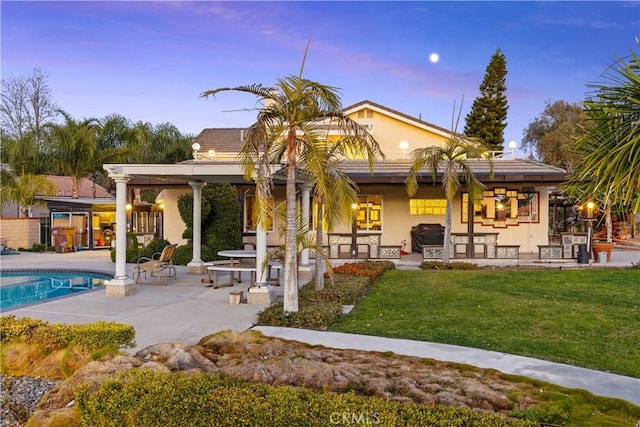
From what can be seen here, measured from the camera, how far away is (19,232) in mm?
20828

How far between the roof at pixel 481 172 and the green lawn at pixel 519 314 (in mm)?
4035

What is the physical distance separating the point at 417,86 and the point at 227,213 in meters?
11.8

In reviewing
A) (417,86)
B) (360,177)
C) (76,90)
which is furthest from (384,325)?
(76,90)

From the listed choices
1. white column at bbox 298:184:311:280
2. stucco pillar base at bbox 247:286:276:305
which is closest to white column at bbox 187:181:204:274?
white column at bbox 298:184:311:280

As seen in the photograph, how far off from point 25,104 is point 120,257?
2994 centimetres

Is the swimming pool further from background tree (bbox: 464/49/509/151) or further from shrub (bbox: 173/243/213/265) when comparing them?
background tree (bbox: 464/49/509/151)

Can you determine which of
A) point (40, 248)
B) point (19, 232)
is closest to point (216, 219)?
point (40, 248)

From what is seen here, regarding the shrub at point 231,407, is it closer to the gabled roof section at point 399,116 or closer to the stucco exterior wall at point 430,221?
the stucco exterior wall at point 430,221

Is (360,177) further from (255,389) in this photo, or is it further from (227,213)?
(255,389)

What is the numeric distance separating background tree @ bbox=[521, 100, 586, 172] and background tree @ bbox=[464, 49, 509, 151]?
3.41 metres

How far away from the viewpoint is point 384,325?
7.32m

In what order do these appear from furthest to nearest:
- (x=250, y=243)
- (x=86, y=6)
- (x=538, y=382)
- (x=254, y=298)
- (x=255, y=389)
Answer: (x=250, y=243)
(x=86, y=6)
(x=254, y=298)
(x=538, y=382)
(x=255, y=389)

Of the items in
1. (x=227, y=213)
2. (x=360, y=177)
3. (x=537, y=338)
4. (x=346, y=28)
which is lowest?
(x=537, y=338)

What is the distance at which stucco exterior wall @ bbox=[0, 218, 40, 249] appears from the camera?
20281 millimetres
